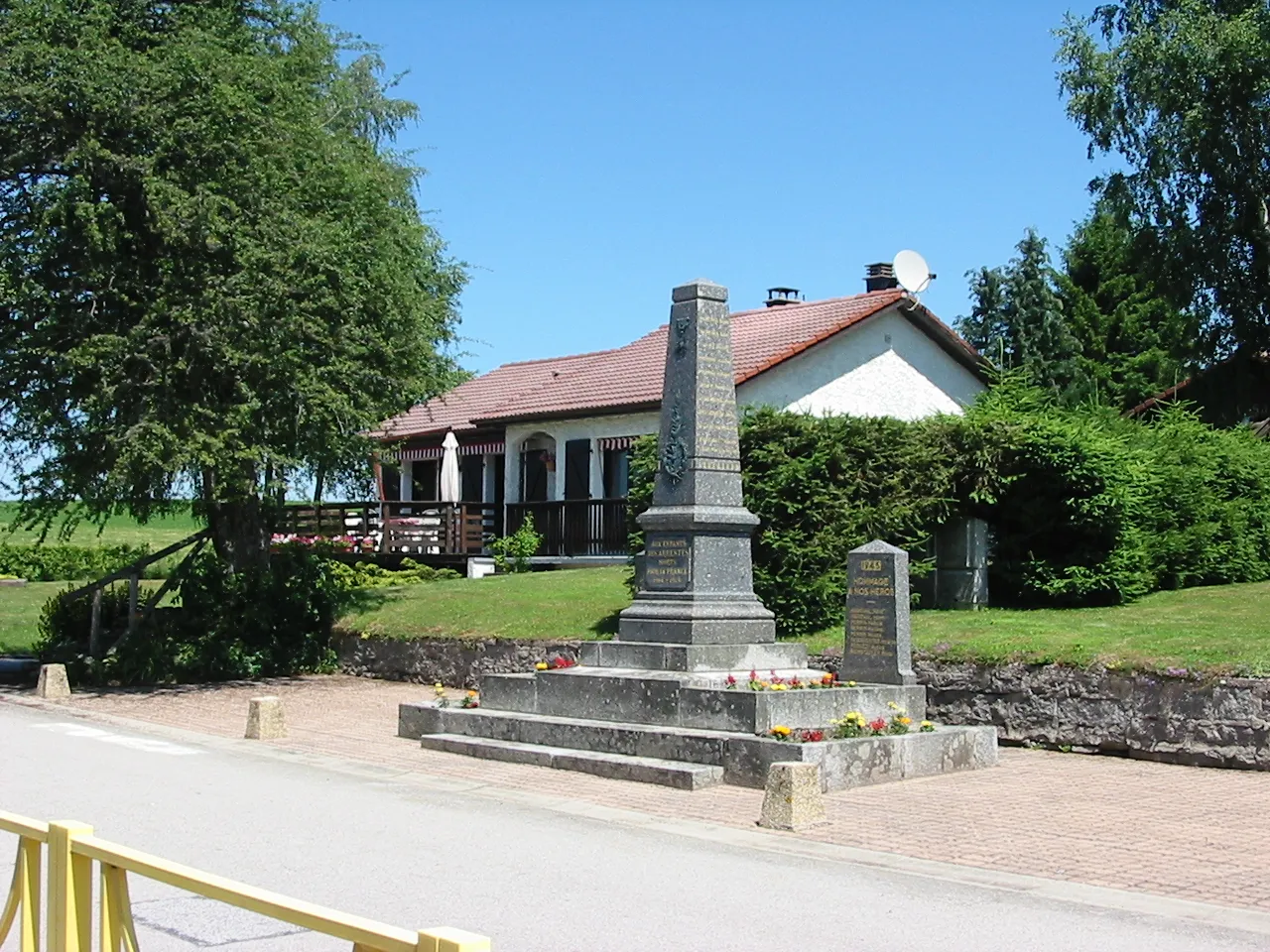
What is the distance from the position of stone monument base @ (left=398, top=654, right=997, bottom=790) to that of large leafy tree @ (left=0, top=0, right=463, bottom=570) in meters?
6.91

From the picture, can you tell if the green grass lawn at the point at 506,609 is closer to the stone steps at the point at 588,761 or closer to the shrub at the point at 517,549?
the stone steps at the point at 588,761

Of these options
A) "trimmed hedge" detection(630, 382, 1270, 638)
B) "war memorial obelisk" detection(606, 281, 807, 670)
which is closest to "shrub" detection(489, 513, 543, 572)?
"trimmed hedge" detection(630, 382, 1270, 638)

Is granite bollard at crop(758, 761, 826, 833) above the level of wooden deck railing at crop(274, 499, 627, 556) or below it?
below

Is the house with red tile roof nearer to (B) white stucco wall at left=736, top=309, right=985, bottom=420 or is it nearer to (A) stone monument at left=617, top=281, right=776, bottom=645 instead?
(B) white stucco wall at left=736, top=309, right=985, bottom=420

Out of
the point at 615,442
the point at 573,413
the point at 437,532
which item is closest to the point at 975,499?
the point at 615,442

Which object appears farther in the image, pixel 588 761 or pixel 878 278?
pixel 878 278

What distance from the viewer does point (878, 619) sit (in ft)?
46.9

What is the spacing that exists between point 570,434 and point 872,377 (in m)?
7.25

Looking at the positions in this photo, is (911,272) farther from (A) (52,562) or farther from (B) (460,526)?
(A) (52,562)

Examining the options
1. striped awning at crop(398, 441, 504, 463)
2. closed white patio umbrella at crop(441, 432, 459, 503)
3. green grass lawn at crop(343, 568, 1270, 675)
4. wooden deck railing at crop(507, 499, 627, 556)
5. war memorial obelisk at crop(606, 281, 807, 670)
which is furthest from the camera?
striped awning at crop(398, 441, 504, 463)

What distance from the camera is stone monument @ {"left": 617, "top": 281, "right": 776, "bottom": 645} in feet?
46.4

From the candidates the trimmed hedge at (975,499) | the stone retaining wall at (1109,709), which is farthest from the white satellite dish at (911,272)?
the stone retaining wall at (1109,709)

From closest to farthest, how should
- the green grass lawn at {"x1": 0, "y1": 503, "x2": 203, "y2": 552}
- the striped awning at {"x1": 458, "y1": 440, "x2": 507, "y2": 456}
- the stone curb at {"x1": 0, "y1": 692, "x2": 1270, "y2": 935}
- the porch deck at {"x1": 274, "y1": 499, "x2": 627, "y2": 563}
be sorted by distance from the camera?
the stone curb at {"x1": 0, "y1": 692, "x2": 1270, "y2": 935}
the porch deck at {"x1": 274, "y1": 499, "x2": 627, "y2": 563}
the striped awning at {"x1": 458, "y1": 440, "x2": 507, "y2": 456}
the green grass lawn at {"x1": 0, "y1": 503, "x2": 203, "y2": 552}

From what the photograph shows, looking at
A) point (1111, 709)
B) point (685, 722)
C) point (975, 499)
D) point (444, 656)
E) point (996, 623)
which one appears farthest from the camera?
point (444, 656)
